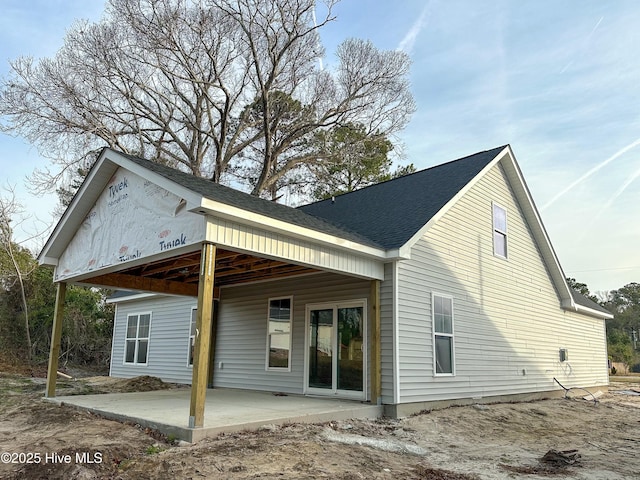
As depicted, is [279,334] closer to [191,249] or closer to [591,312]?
[191,249]

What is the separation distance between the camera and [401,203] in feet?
35.9

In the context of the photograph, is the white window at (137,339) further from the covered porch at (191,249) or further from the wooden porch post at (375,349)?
the wooden porch post at (375,349)

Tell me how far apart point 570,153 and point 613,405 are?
737 cm

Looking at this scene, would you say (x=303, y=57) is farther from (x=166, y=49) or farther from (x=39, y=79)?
(x=39, y=79)

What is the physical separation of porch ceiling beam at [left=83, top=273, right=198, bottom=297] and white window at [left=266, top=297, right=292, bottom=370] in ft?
6.93

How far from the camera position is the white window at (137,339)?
15.7 m

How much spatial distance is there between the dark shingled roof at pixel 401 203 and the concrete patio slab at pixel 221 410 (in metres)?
2.93

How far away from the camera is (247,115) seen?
69.2 ft

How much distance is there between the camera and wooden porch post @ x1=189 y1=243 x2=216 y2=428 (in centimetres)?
559

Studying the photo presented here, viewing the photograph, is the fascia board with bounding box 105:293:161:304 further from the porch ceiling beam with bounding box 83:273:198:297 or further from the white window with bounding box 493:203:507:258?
the white window with bounding box 493:203:507:258

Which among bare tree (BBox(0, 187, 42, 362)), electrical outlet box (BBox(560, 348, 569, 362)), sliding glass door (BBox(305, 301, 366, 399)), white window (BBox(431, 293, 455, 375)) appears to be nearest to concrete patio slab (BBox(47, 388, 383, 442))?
sliding glass door (BBox(305, 301, 366, 399))

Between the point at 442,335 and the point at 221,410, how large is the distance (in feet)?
14.9

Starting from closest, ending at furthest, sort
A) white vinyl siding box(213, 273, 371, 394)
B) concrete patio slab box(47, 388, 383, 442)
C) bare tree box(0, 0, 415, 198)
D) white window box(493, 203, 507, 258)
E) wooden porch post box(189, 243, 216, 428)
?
wooden porch post box(189, 243, 216, 428) → concrete patio slab box(47, 388, 383, 442) → white vinyl siding box(213, 273, 371, 394) → white window box(493, 203, 507, 258) → bare tree box(0, 0, 415, 198)

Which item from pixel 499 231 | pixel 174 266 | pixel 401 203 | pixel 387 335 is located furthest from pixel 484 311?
pixel 174 266
